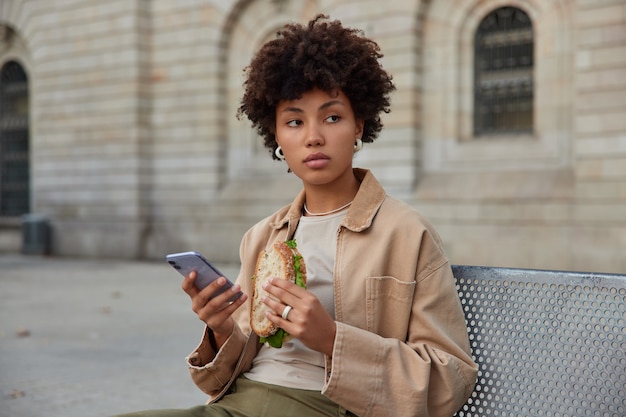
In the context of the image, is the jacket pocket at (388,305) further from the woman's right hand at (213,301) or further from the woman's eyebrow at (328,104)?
the woman's eyebrow at (328,104)

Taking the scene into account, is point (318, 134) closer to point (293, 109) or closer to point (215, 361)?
point (293, 109)

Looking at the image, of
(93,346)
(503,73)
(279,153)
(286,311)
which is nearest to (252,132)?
(503,73)

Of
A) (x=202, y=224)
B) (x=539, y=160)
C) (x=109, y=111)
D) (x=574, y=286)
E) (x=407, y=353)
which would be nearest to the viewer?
(x=407, y=353)

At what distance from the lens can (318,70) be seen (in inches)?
92.7

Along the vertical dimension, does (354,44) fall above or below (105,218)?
above

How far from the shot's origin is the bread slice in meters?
2.17

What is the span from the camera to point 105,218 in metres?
18.9

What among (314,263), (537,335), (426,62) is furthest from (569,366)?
(426,62)

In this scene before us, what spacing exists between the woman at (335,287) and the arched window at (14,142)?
2064 cm

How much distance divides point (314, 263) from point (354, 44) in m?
0.66

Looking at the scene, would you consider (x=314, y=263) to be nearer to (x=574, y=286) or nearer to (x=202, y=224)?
(x=574, y=286)

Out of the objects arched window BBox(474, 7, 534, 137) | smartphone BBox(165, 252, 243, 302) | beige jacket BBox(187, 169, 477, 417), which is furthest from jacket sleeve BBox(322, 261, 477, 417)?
arched window BBox(474, 7, 534, 137)

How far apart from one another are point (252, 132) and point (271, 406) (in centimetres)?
1533

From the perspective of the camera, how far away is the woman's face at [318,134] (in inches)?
94.5
